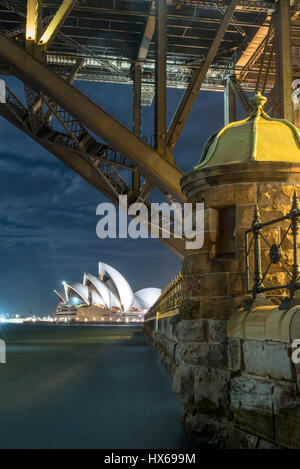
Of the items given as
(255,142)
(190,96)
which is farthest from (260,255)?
(190,96)

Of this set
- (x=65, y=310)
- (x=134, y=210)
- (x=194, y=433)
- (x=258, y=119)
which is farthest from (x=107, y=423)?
(x=65, y=310)

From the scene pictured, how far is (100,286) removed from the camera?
8112 centimetres

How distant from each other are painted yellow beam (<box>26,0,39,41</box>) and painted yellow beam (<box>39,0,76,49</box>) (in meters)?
0.31

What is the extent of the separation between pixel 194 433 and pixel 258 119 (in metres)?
3.91

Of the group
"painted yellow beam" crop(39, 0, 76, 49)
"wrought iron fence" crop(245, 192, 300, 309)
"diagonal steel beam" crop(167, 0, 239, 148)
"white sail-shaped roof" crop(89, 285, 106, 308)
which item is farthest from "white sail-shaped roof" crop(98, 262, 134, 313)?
"wrought iron fence" crop(245, 192, 300, 309)

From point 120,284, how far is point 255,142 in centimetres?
7514

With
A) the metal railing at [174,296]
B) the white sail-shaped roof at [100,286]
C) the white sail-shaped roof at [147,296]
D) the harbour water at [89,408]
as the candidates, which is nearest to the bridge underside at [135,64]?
the metal railing at [174,296]

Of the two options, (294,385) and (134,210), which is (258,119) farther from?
(134,210)

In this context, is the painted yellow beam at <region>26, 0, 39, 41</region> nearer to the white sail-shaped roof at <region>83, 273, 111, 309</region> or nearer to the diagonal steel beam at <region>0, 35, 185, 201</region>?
the diagonal steel beam at <region>0, 35, 185, 201</region>

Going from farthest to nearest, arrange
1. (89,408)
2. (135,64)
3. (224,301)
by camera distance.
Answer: (135,64), (89,408), (224,301)

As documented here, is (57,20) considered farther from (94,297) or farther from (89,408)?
(94,297)

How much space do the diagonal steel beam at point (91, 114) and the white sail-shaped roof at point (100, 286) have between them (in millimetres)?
62854

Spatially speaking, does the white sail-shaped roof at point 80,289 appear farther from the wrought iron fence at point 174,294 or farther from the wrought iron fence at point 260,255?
the wrought iron fence at point 260,255

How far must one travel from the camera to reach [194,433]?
20.6 feet
